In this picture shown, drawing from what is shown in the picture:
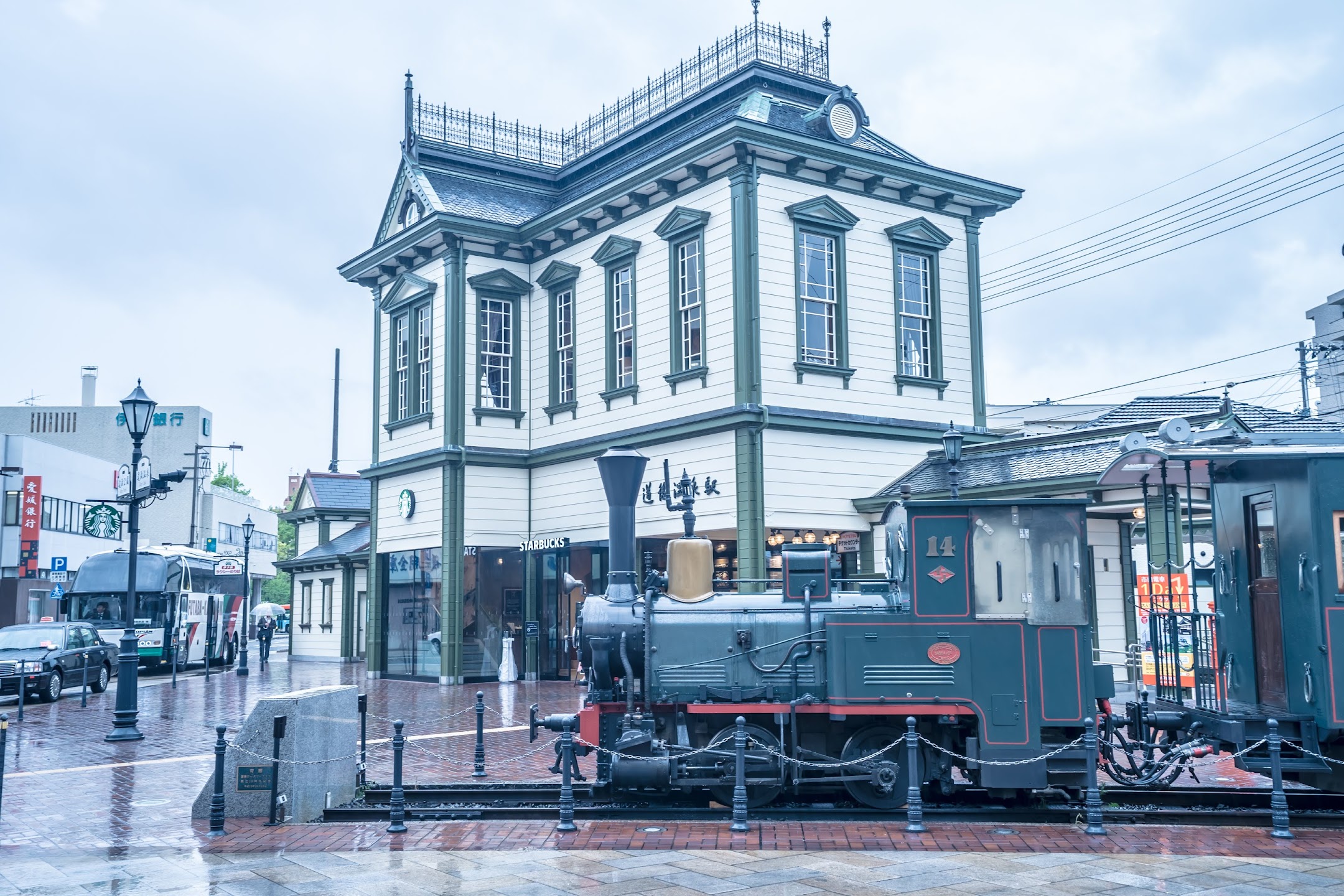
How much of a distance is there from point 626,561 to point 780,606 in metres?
1.60

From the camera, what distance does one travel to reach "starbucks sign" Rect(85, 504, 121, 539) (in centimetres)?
4819

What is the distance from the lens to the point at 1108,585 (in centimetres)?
1925

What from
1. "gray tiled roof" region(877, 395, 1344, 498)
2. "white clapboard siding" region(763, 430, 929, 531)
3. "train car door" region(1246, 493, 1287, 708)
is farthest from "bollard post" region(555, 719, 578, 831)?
"white clapboard siding" region(763, 430, 929, 531)

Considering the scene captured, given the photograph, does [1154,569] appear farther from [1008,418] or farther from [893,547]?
[1008,418]

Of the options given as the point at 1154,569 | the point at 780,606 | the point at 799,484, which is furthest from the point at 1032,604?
the point at 799,484

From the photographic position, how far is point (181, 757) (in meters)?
14.8

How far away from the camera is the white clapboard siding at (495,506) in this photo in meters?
25.5

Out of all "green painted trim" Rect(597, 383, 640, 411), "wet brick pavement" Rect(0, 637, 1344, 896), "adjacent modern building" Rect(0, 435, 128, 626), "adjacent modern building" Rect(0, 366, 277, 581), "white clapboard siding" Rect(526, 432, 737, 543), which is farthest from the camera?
"adjacent modern building" Rect(0, 366, 277, 581)

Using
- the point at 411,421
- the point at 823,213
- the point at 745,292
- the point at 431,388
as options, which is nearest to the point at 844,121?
the point at 823,213

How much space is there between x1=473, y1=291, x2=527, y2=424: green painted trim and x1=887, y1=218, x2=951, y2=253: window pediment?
873 centimetres

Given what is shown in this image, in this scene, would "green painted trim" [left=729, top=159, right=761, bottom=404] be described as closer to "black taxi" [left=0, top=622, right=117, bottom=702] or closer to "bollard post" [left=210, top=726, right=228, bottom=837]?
"bollard post" [left=210, top=726, right=228, bottom=837]

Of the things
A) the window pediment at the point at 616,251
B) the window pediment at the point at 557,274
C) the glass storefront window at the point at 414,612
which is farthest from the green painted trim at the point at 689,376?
the glass storefront window at the point at 414,612

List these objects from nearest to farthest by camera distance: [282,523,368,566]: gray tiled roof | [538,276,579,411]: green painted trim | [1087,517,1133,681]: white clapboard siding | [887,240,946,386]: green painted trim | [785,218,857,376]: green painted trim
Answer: [1087,517,1133,681]: white clapboard siding, [785,218,857,376]: green painted trim, [887,240,946,386]: green painted trim, [538,276,579,411]: green painted trim, [282,523,368,566]: gray tiled roof

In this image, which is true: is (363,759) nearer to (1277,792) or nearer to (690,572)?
(690,572)
